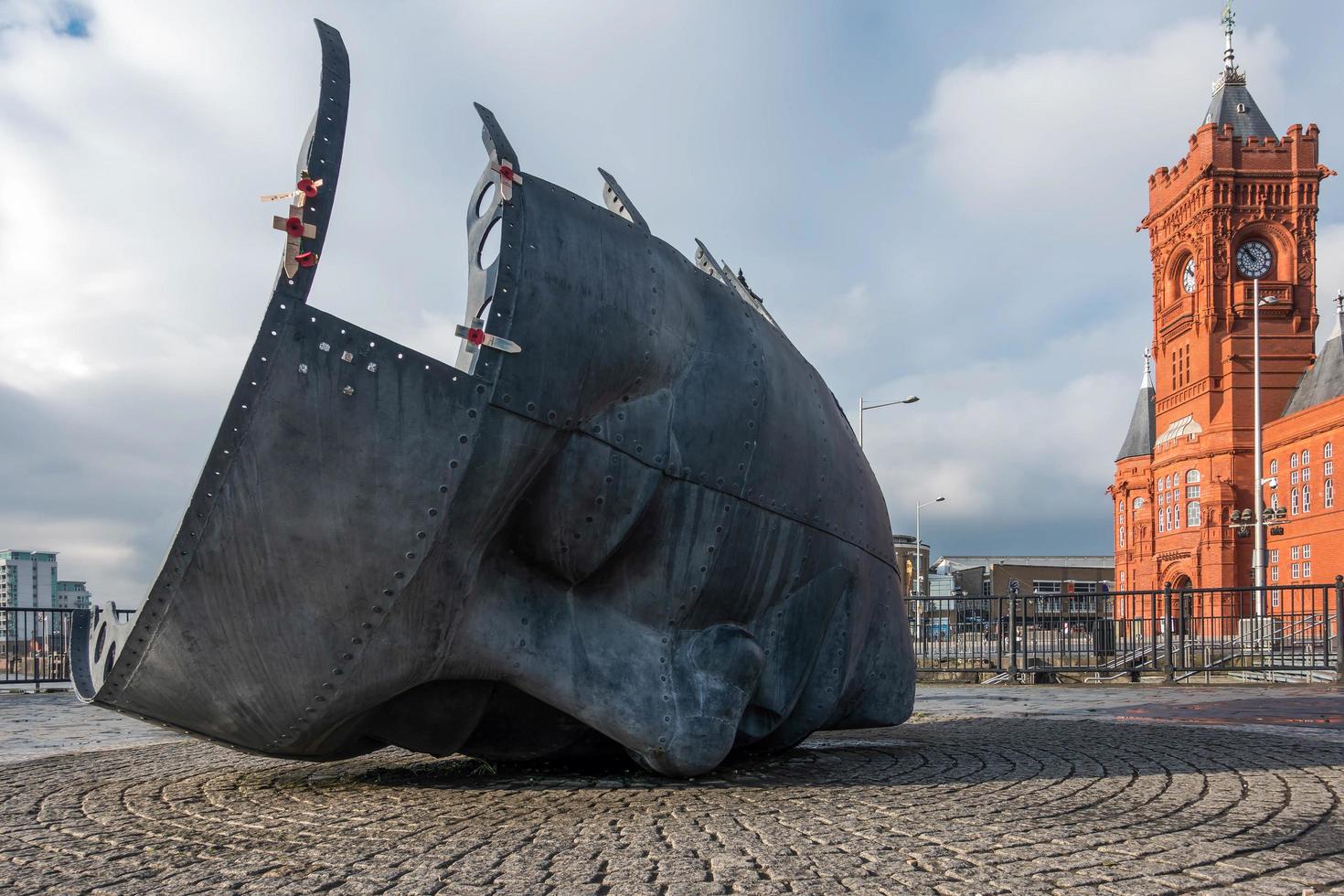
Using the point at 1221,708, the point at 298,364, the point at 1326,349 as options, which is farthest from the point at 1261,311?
the point at 298,364

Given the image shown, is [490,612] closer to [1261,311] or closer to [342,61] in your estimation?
[342,61]

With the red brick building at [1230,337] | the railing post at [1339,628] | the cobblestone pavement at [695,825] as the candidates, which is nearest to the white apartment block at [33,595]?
the cobblestone pavement at [695,825]

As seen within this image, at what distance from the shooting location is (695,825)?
4578mm

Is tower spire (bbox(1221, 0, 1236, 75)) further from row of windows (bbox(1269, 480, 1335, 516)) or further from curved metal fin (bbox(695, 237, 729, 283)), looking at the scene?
curved metal fin (bbox(695, 237, 729, 283))

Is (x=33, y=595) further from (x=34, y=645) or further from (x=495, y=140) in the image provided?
(x=495, y=140)

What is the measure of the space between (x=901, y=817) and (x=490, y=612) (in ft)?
7.23

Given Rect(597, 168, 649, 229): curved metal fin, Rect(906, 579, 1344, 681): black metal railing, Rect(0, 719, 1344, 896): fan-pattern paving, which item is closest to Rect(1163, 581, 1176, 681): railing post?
Rect(906, 579, 1344, 681): black metal railing

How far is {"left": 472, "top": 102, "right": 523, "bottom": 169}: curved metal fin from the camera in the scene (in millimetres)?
5277

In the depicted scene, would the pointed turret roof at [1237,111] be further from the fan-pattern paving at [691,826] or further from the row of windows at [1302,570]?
the fan-pattern paving at [691,826]

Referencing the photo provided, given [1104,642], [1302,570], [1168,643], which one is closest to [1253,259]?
[1302,570]

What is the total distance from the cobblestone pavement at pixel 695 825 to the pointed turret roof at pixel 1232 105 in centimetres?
5815

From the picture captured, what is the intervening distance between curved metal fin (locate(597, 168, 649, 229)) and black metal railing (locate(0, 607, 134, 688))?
1320 cm

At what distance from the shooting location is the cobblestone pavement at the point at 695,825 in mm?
3672

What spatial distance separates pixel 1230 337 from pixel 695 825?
2249 inches
